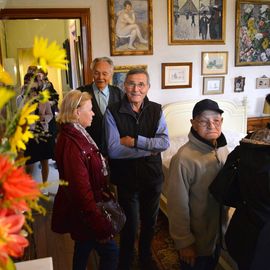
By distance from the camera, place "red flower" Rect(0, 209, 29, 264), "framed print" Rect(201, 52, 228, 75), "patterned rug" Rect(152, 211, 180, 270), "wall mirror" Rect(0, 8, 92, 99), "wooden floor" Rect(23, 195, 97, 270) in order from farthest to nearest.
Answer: "framed print" Rect(201, 52, 228, 75)
"wall mirror" Rect(0, 8, 92, 99)
"wooden floor" Rect(23, 195, 97, 270)
"patterned rug" Rect(152, 211, 180, 270)
"red flower" Rect(0, 209, 29, 264)

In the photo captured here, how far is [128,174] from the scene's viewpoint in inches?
77.9

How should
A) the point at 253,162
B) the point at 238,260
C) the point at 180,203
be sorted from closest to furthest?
the point at 253,162 → the point at 238,260 → the point at 180,203

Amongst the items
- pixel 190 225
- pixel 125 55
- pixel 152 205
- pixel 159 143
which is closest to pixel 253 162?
pixel 190 225

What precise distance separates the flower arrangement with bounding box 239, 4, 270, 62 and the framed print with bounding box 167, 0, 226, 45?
0.98ft

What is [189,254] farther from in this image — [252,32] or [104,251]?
[252,32]

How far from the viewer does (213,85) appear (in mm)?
3854

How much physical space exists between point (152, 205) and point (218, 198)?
780 mm

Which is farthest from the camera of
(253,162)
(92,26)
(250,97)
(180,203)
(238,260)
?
(250,97)

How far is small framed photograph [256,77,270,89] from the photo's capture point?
4.02m

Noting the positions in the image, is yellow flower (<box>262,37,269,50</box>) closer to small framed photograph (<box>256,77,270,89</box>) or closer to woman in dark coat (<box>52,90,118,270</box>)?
small framed photograph (<box>256,77,270,89</box>)

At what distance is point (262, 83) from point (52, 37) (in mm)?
3929

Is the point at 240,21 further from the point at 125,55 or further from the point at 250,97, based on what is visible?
the point at 125,55

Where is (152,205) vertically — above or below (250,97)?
below

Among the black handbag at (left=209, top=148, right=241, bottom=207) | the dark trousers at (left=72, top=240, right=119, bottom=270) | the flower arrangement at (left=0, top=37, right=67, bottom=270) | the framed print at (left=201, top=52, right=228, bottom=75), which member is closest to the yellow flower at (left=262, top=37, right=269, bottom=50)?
the framed print at (left=201, top=52, right=228, bottom=75)
